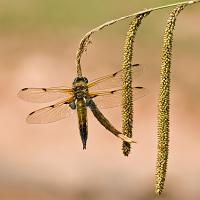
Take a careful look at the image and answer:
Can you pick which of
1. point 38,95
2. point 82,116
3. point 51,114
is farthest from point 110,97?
point 82,116

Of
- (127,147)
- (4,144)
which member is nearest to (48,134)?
(4,144)

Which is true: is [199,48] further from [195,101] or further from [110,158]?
[110,158]

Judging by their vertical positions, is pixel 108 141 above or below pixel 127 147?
above

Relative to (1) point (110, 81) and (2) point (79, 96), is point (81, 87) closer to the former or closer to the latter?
(2) point (79, 96)

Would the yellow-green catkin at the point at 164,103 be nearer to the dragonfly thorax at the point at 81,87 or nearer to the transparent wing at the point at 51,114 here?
the dragonfly thorax at the point at 81,87

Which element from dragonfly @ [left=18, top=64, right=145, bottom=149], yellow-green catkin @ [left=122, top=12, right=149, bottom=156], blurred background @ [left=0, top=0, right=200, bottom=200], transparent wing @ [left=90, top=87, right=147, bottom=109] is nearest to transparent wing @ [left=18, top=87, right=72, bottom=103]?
dragonfly @ [left=18, top=64, right=145, bottom=149]
